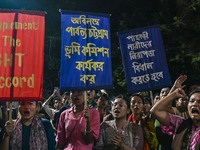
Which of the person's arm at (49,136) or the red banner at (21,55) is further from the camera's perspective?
the red banner at (21,55)

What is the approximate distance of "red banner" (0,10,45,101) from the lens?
3836 mm

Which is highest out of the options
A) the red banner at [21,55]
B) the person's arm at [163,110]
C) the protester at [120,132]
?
the red banner at [21,55]

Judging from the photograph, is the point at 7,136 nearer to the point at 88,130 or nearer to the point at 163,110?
the point at 88,130

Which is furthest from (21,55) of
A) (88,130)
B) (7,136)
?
(88,130)

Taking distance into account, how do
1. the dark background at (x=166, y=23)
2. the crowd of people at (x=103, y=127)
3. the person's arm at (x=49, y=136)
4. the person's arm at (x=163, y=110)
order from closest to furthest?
the crowd of people at (x=103, y=127)
the person's arm at (x=163, y=110)
the person's arm at (x=49, y=136)
the dark background at (x=166, y=23)

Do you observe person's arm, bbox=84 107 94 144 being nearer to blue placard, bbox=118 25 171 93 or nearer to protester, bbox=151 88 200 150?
protester, bbox=151 88 200 150

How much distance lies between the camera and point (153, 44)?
5.79 metres

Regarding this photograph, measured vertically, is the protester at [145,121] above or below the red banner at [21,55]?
below

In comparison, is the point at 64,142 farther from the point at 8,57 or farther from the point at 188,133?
A: the point at 188,133

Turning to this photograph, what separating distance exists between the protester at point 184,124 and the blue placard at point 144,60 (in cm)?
221

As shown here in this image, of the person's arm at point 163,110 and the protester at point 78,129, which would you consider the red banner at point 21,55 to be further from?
the person's arm at point 163,110

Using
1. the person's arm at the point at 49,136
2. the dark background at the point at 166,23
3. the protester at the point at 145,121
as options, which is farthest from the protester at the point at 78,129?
the dark background at the point at 166,23

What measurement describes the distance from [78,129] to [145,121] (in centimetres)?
120

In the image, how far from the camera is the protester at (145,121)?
4184mm
